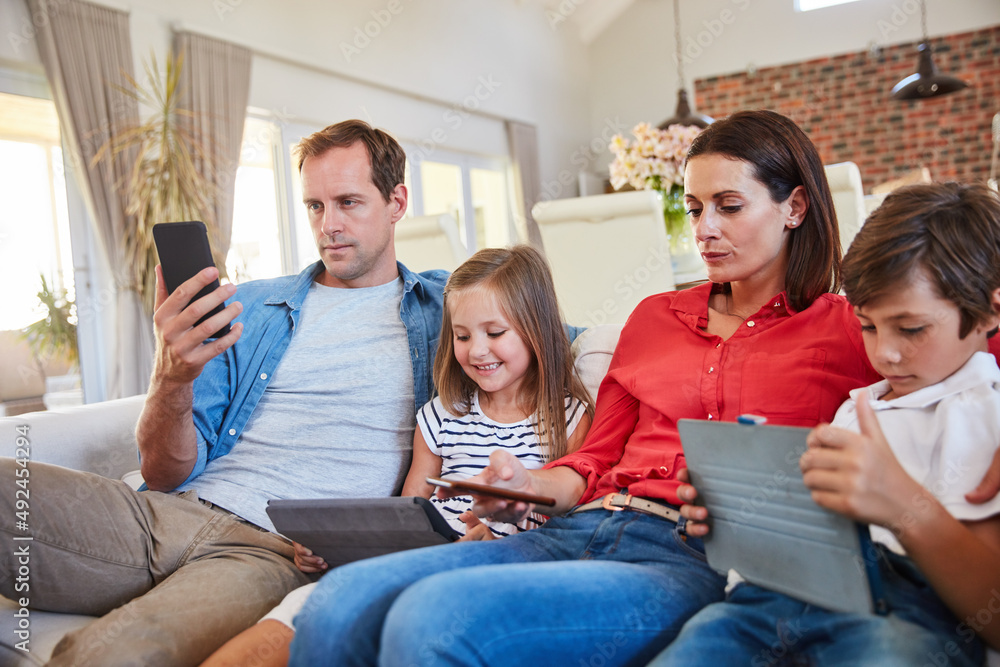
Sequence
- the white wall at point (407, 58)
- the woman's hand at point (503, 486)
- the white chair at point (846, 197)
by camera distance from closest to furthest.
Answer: the woman's hand at point (503, 486) → the white chair at point (846, 197) → the white wall at point (407, 58)

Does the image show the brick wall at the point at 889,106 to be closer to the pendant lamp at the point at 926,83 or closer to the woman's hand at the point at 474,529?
the pendant lamp at the point at 926,83

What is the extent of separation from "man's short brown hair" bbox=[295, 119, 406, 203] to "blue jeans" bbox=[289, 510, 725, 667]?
98 centimetres

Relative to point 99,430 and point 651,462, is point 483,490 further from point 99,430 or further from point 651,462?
point 99,430

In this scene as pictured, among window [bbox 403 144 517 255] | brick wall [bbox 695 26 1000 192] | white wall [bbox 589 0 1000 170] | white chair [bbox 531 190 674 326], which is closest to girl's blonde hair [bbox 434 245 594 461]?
white chair [bbox 531 190 674 326]

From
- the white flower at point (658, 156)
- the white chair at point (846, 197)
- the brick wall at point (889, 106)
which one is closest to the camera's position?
the white chair at point (846, 197)

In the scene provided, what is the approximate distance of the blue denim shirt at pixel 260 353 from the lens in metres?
1.57

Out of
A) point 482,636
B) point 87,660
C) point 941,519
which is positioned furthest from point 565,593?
point 87,660

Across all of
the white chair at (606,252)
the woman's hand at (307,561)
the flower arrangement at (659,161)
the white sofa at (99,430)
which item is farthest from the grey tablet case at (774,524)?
the flower arrangement at (659,161)

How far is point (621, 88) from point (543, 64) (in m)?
1.27

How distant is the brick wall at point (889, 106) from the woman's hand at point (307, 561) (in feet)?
23.4

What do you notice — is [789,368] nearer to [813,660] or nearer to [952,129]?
[813,660]

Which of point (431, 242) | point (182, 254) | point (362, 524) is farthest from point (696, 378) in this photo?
point (431, 242)

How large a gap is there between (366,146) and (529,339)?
631 mm

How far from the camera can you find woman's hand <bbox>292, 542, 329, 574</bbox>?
1358 millimetres
